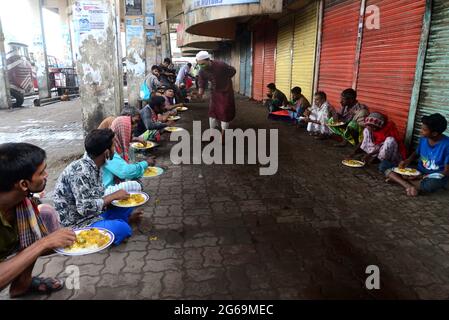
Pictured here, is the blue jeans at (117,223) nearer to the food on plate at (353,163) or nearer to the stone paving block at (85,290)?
the stone paving block at (85,290)

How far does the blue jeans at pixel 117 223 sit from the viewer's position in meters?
3.10

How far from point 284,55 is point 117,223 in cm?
1084

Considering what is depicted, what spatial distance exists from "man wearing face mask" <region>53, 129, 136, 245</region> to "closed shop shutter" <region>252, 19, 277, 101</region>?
11671mm

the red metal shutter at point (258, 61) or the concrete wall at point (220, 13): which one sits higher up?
the concrete wall at point (220, 13)

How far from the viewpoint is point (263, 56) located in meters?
15.3

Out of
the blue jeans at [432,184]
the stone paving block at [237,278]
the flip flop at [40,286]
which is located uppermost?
the blue jeans at [432,184]

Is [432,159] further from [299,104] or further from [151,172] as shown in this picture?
[299,104]

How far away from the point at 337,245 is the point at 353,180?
2135mm

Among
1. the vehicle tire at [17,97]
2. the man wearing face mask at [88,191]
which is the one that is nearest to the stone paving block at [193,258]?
Answer: the man wearing face mask at [88,191]

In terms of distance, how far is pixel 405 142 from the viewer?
6.02m

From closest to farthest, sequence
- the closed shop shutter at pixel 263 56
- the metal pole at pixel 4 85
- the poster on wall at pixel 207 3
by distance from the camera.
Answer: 1. the poster on wall at pixel 207 3
2. the closed shop shutter at pixel 263 56
3. the metal pole at pixel 4 85

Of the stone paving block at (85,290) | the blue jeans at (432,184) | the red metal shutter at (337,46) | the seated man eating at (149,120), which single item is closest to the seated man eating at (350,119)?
the red metal shutter at (337,46)

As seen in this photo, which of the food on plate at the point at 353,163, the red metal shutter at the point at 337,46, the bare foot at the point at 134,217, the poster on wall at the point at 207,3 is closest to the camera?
the bare foot at the point at 134,217

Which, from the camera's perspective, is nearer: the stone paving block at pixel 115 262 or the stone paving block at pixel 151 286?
the stone paving block at pixel 151 286
